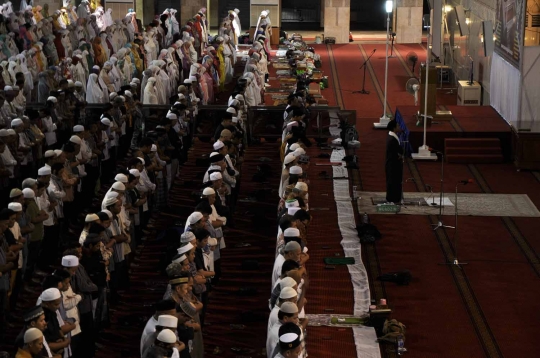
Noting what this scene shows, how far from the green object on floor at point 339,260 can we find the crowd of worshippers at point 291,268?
0.97 m

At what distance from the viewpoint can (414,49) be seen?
34.2 metres

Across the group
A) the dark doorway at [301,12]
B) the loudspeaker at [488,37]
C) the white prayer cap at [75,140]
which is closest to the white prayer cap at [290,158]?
the white prayer cap at [75,140]

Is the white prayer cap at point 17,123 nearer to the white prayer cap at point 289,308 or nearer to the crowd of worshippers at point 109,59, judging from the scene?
the crowd of worshippers at point 109,59

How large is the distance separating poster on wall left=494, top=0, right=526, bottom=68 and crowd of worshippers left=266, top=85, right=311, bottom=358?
19.2 ft

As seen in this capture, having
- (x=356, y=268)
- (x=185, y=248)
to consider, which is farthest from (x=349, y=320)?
(x=185, y=248)

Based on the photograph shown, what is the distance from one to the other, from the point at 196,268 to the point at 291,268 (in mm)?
1118

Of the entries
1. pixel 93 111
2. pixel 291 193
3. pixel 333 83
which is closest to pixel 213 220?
pixel 291 193

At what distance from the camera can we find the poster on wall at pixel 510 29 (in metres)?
20.0

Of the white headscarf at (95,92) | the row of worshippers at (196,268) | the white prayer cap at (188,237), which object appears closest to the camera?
the row of worshippers at (196,268)

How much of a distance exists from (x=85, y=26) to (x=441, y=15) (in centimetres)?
909

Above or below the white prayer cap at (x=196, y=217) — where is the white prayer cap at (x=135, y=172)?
above

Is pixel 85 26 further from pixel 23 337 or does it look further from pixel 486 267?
pixel 23 337

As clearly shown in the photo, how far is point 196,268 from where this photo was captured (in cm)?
1131

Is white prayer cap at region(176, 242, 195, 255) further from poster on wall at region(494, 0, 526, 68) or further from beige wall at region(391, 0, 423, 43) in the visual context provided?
beige wall at region(391, 0, 423, 43)
